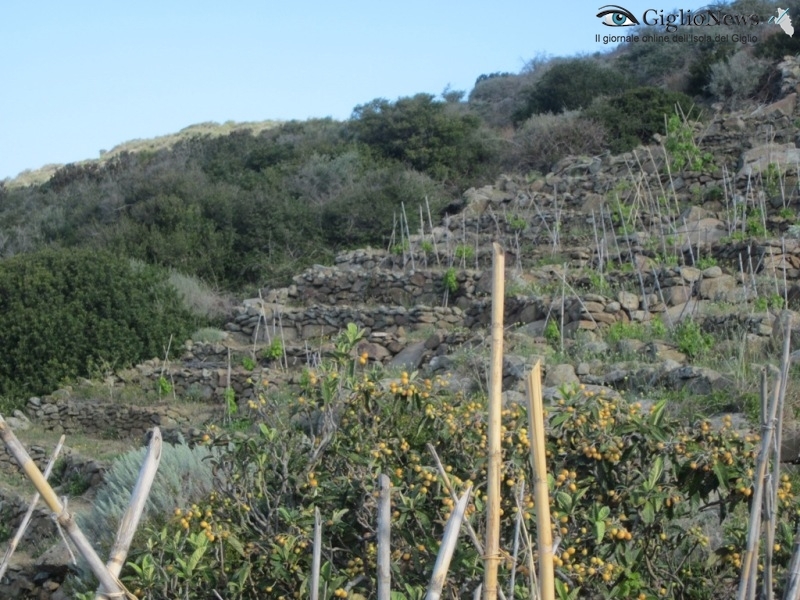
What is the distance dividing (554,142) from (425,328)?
10022mm

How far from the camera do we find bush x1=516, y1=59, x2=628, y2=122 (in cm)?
2847

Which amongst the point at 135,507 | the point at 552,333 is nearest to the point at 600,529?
the point at 135,507

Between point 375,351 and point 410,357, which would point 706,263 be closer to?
point 410,357

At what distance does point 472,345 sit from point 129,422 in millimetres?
4232

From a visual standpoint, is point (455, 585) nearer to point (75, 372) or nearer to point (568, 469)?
point (568, 469)

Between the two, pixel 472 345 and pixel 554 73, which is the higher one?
pixel 554 73

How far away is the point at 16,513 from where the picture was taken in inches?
405

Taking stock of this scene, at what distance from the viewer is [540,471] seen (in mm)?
2207

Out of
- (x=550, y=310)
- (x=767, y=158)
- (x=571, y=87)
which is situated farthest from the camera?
(x=571, y=87)

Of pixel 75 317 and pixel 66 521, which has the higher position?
pixel 66 521

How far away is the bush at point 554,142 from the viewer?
2347 cm

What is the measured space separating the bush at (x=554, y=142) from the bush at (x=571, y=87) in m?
3.55

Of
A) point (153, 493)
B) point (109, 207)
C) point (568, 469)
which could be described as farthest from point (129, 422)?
point (109, 207)

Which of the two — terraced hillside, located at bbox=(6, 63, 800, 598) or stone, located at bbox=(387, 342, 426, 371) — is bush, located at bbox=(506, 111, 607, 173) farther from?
stone, located at bbox=(387, 342, 426, 371)
